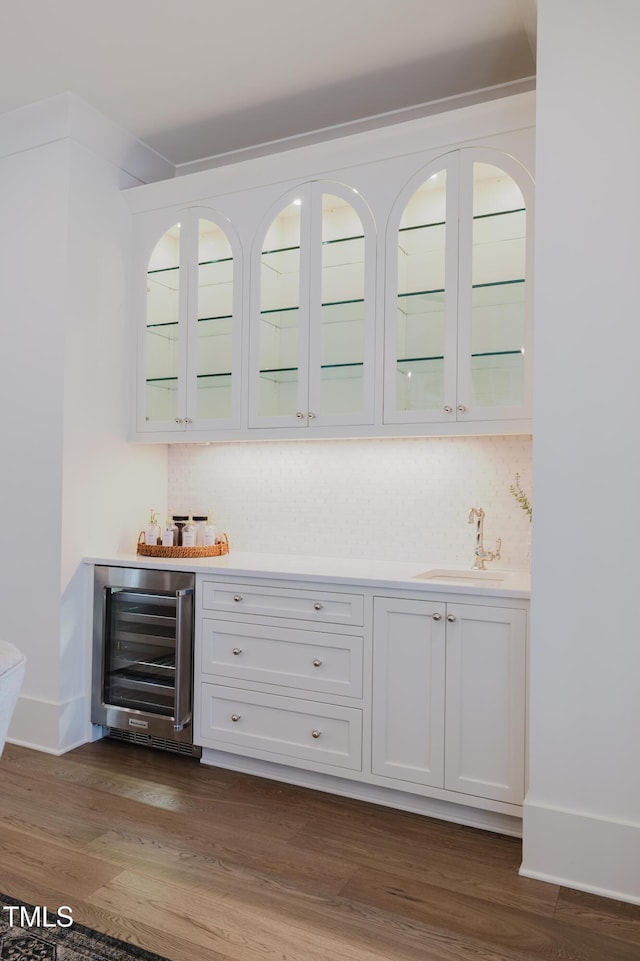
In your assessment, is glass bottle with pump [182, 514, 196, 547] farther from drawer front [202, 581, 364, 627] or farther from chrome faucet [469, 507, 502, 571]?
chrome faucet [469, 507, 502, 571]

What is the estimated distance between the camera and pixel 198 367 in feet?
10.9

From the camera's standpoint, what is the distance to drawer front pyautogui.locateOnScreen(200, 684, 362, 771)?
268 cm

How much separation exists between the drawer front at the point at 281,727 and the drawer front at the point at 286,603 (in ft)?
1.14

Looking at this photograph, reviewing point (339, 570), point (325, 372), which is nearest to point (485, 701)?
point (339, 570)

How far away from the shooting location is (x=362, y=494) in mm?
3291

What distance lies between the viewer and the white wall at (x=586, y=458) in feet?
6.79

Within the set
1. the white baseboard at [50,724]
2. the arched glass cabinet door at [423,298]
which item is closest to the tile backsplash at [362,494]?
the arched glass cabinet door at [423,298]

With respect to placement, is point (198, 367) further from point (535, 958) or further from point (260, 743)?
point (535, 958)

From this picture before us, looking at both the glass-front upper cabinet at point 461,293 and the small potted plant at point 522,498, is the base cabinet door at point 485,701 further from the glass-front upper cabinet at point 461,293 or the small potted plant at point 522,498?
the glass-front upper cabinet at point 461,293

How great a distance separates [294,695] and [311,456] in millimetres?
1193

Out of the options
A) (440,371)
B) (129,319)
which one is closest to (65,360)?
(129,319)

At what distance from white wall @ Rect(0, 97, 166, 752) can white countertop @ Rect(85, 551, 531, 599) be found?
0.27m

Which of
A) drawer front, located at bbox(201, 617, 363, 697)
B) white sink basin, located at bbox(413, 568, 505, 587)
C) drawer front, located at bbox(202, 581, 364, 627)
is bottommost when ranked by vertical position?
drawer front, located at bbox(201, 617, 363, 697)

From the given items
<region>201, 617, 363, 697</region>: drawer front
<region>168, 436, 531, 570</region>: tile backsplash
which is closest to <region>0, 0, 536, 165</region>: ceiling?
<region>168, 436, 531, 570</region>: tile backsplash
